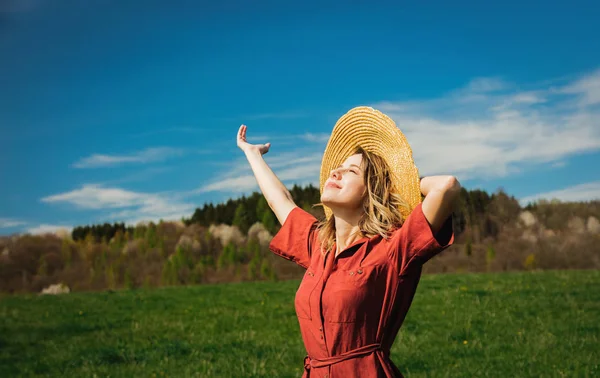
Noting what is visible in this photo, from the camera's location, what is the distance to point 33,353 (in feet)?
32.5

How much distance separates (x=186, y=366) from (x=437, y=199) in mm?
6172

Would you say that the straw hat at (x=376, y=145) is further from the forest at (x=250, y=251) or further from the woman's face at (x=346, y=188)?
the forest at (x=250, y=251)

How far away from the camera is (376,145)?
11.4 feet

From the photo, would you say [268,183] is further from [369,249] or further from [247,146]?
[369,249]

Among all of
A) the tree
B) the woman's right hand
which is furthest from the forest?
the woman's right hand

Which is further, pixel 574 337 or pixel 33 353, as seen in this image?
pixel 33 353

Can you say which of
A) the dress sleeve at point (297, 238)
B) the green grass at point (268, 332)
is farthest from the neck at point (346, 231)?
the green grass at point (268, 332)

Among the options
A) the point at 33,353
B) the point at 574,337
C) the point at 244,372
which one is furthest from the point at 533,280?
the point at 33,353

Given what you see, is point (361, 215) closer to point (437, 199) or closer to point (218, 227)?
point (437, 199)

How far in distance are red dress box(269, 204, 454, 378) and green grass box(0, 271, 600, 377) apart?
15.2 ft

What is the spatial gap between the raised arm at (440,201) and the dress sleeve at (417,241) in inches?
1.2

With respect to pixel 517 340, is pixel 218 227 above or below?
above

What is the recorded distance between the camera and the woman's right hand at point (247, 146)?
14.1 ft

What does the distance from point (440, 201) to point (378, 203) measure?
1.45ft
